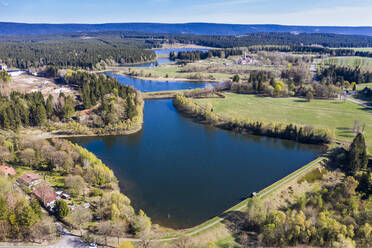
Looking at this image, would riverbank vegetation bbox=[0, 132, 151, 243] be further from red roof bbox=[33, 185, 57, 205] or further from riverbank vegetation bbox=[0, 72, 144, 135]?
riverbank vegetation bbox=[0, 72, 144, 135]

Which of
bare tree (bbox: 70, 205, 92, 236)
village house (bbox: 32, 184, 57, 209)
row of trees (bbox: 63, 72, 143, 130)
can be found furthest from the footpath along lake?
village house (bbox: 32, 184, 57, 209)

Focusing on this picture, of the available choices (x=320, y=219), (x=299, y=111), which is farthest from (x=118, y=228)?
(x=299, y=111)

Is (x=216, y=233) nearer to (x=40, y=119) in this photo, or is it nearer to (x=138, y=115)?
(x=138, y=115)

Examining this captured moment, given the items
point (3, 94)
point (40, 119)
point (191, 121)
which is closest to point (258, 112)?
point (191, 121)

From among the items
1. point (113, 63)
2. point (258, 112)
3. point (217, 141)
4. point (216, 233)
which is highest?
point (113, 63)

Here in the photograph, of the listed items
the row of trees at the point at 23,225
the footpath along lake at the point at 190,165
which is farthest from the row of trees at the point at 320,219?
the row of trees at the point at 23,225

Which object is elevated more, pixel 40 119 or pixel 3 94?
pixel 3 94
